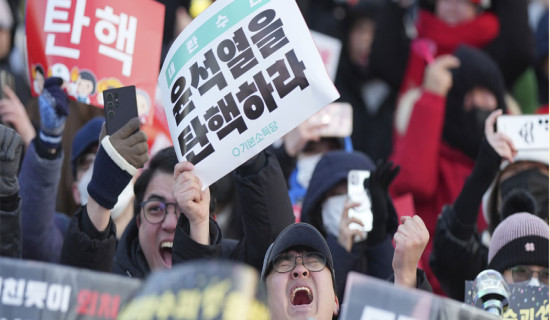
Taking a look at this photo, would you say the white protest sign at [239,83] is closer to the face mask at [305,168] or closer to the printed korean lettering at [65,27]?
the printed korean lettering at [65,27]

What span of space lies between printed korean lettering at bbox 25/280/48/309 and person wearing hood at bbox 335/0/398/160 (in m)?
4.98

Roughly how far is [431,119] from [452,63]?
49cm

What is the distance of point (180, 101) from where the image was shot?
206 inches

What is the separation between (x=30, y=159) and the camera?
574 centimetres

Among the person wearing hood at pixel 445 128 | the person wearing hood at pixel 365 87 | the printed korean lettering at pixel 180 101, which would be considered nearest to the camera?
the printed korean lettering at pixel 180 101

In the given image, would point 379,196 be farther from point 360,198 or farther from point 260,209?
point 260,209

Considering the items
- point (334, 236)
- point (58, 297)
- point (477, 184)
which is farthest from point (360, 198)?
point (58, 297)

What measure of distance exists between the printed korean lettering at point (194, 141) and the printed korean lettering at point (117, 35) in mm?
853

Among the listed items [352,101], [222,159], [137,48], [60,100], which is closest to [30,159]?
[60,100]

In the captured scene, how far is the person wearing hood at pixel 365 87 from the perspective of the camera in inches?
335

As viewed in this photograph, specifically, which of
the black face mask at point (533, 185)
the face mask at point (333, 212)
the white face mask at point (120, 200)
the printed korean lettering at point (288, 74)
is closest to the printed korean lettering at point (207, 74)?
the printed korean lettering at point (288, 74)

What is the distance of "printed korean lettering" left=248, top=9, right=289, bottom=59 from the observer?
201 inches

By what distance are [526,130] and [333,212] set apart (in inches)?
41.8

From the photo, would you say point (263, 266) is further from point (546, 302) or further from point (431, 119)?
point (431, 119)
